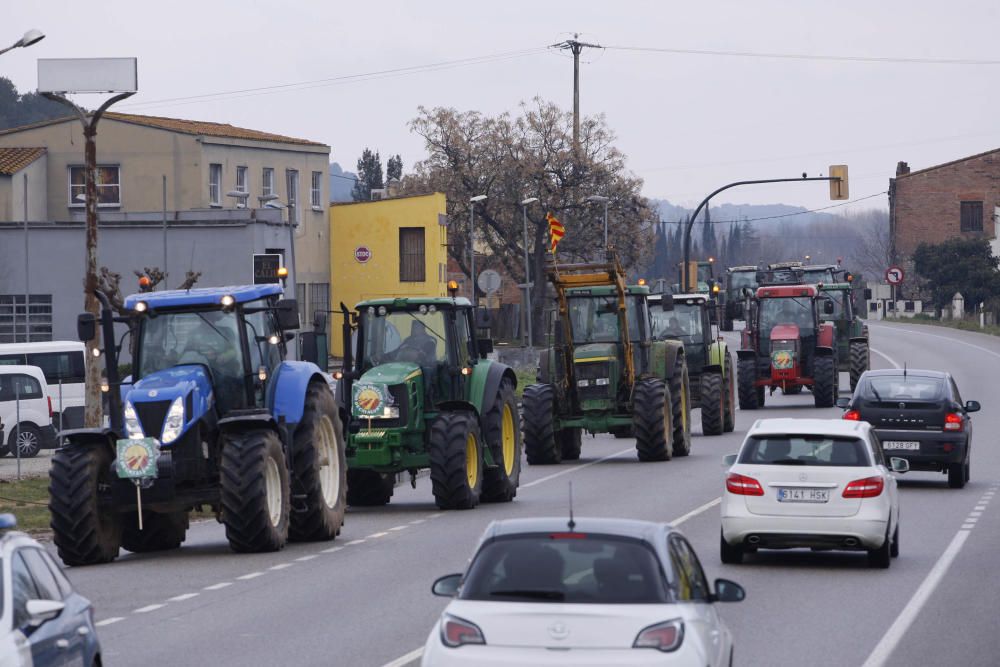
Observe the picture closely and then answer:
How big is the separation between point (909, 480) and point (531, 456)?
21.2ft

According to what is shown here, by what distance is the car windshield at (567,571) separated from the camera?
8.69 meters

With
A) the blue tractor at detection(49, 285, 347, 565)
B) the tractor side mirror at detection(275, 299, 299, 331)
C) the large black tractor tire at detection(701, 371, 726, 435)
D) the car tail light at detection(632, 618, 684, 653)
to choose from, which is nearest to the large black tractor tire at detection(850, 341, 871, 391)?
the large black tractor tire at detection(701, 371, 726, 435)

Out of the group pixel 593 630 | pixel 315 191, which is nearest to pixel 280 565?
pixel 593 630

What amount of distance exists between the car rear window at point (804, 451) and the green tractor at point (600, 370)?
516 inches

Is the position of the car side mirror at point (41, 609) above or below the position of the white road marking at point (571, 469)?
above

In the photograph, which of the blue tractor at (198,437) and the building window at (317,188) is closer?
the blue tractor at (198,437)

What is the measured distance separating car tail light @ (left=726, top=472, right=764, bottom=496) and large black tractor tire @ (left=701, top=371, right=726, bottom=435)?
66.6 feet

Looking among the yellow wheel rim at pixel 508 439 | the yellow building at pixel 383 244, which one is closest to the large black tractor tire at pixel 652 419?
the yellow wheel rim at pixel 508 439

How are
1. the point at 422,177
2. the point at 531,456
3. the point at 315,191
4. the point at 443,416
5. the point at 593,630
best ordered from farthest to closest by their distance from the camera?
1. the point at 422,177
2. the point at 315,191
3. the point at 531,456
4. the point at 443,416
5. the point at 593,630

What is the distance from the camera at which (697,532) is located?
21.2m

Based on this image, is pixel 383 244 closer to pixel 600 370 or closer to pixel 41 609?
pixel 600 370

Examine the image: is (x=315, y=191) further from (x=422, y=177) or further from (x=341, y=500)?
(x=341, y=500)

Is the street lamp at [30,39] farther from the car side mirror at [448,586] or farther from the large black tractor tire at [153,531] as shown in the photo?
the car side mirror at [448,586]

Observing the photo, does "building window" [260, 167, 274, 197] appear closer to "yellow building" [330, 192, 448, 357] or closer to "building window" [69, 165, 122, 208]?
"yellow building" [330, 192, 448, 357]
